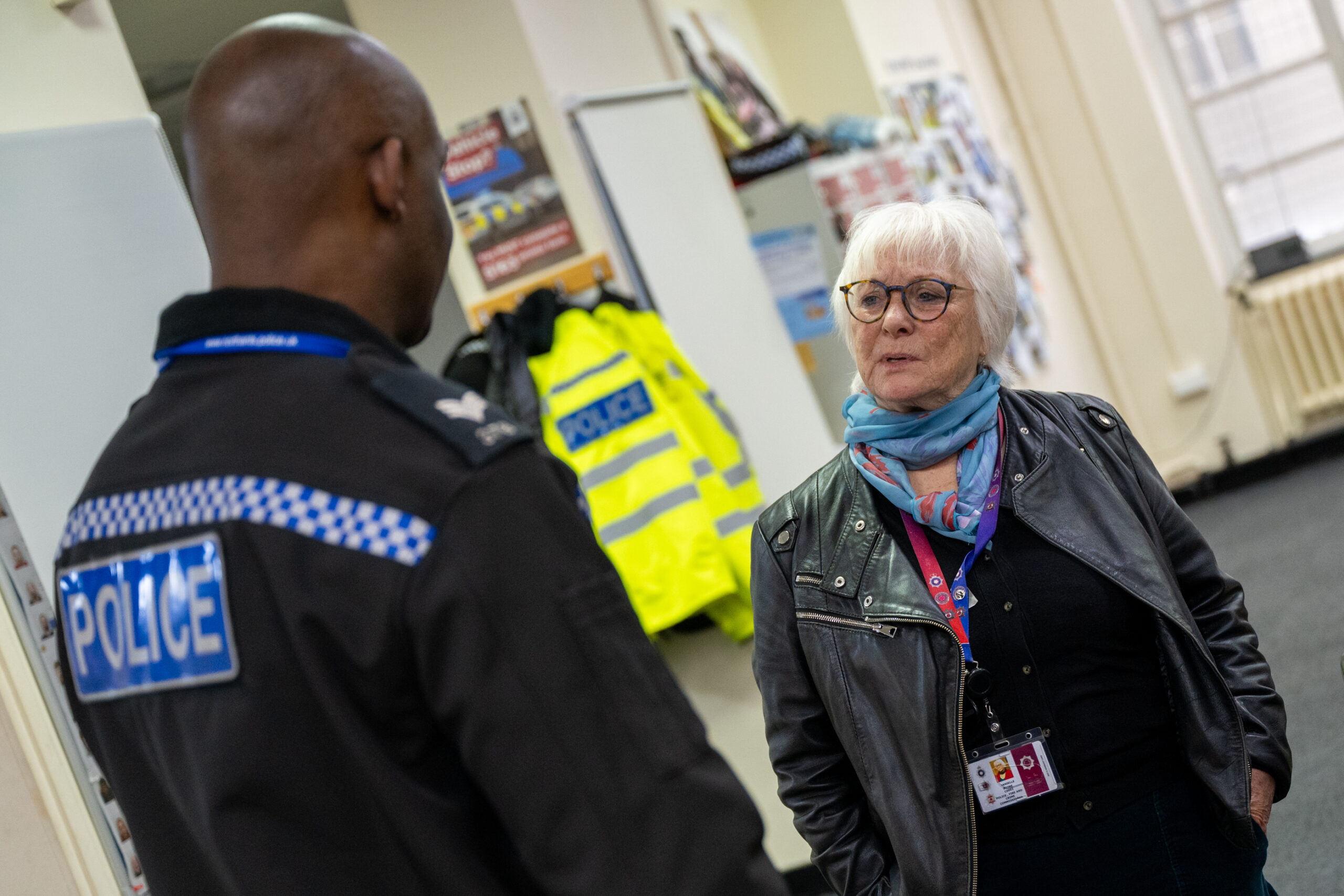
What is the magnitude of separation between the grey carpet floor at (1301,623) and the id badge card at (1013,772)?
4.77 feet

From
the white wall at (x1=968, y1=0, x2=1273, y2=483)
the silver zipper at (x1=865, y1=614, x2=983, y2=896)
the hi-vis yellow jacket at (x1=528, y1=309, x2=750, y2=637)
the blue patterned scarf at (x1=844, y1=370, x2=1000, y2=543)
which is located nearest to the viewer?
the silver zipper at (x1=865, y1=614, x2=983, y2=896)

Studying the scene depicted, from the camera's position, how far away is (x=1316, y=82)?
693 cm

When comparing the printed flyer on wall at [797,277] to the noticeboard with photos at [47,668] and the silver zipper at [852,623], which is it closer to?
the silver zipper at [852,623]

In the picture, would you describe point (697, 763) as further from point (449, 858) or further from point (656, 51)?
point (656, 51)

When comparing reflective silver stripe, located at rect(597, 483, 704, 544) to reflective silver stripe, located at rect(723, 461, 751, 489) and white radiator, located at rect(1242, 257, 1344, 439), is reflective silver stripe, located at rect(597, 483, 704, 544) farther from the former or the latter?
white radiator, located at rect(1242, 257, 1344, 439)

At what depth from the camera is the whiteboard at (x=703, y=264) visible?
3.48m

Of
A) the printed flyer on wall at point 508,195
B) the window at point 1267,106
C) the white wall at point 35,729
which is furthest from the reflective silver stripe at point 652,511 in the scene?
the window at point 1267,106

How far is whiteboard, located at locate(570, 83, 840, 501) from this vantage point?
348 cm

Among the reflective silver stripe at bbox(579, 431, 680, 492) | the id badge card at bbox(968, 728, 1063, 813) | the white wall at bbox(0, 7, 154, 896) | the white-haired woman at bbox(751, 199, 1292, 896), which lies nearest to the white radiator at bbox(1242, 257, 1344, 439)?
the reflective silver stripe at bbox(579, 431, 680, 492)

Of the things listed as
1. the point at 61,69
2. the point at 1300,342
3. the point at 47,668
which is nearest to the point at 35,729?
the point at 47,668

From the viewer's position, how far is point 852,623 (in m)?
1.64

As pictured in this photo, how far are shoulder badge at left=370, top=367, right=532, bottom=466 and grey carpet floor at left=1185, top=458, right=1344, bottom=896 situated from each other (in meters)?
2.45

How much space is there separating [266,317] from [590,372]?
2.23 m

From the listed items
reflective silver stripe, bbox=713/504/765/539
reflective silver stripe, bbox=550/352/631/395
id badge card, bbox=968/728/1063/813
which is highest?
reflective silver stripe, bbox=550/352/631/395
